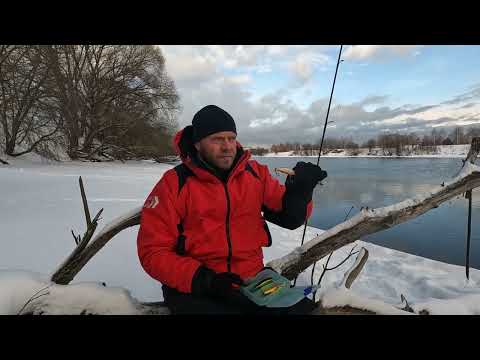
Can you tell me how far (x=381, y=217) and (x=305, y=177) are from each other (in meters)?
0.58

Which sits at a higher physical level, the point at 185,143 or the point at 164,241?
the point at 185,143

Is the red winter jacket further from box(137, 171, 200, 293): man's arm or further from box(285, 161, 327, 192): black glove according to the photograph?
box(285, 161, 327, 192): black glove

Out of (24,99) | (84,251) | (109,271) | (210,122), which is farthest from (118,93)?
(210,122)

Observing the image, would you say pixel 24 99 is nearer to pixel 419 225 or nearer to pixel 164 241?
pixel 164 241

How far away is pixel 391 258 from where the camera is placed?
5.64 metres

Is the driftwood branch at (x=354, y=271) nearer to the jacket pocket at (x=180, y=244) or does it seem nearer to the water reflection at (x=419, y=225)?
the jacket pocket at (x=180, y=244)

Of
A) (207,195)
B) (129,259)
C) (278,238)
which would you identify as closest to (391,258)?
(278,238)

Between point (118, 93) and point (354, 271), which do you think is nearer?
point (354, 271)

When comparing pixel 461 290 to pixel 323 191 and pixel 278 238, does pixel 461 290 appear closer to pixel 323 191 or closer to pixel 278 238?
pixel 278 238

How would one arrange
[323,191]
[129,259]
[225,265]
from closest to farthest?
1. [225,265]
2. [129,259]
3. [323,191]

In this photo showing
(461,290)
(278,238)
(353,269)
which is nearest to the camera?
(353,269)

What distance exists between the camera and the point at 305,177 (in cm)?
188

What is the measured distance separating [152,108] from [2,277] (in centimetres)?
2149
